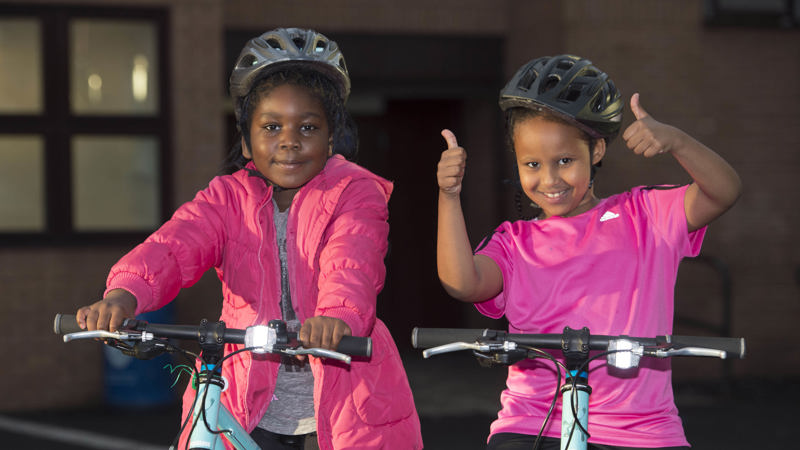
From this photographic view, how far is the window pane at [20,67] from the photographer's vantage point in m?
9.30

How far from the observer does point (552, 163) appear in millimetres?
3129

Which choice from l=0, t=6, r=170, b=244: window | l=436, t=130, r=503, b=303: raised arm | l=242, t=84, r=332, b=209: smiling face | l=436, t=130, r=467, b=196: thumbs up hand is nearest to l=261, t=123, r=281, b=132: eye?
l=242, t=84, r=332, b=209: smiling face

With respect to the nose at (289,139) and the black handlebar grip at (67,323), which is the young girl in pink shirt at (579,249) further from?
the black handlebar grip at (67,323)

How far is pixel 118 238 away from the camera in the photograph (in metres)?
9.37

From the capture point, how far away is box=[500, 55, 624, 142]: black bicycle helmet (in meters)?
3.13

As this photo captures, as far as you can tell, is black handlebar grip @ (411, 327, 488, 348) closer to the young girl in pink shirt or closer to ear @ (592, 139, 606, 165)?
the young girl in pink shirt

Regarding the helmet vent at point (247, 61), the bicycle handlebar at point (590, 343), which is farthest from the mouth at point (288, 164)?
the bicycle handlebar at point (590, 343)

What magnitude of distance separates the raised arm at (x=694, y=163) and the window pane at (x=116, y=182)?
24.0 feet

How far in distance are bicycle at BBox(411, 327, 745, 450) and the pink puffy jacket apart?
422 mm

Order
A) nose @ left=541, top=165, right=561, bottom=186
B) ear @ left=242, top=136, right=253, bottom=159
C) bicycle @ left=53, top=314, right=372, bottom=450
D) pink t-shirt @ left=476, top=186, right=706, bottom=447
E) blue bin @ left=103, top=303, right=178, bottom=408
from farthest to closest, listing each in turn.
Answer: blue bin @ left=103, top=303, right=178, bottom=408 < ear @ left=242, top=136, right=253, bottom=159 < nose @ left=541, top=165, right=561, bottom=186 < pink t-shirt @ left=476, top=186, right=706, bottom=447 < bicycle @ left=53, top=314, right=372, bottom=450

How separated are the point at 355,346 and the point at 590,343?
0.58m

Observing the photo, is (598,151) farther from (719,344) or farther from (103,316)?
(103,316)

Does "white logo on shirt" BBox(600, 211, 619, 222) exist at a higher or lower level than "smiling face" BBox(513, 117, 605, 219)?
lower

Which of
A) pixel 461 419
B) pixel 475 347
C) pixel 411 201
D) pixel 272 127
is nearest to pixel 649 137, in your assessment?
pixel 475 347
